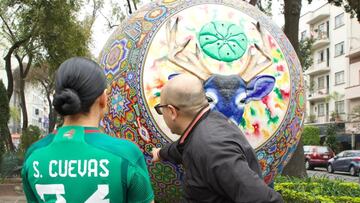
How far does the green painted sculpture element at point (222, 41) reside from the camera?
4332mm

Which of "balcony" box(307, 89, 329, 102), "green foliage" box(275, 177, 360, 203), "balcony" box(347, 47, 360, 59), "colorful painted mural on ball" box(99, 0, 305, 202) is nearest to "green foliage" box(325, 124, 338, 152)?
"balcony" box(347, 47, 360, 59)

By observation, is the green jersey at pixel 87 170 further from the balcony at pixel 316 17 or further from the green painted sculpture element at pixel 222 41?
the balcony at pixel 316 17

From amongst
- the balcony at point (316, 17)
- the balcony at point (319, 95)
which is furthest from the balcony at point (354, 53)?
the balcony at point (316, 17)

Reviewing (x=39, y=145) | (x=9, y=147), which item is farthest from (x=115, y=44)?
(x=9, y=147)

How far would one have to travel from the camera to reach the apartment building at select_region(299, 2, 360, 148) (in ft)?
155

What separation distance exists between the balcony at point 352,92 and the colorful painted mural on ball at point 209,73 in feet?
143

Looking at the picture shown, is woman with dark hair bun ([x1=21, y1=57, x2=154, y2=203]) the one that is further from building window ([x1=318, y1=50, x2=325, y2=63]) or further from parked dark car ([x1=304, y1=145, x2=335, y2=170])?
building window ([x1=318, y1=50, x2=325, y2=63])

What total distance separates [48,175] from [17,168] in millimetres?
14435

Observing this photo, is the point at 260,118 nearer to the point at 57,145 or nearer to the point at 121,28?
the point at 121,28

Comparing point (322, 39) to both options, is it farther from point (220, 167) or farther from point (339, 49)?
point (220, 167)

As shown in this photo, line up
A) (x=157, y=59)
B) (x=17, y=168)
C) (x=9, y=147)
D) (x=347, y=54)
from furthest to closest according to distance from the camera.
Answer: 1. (x=347, y=54)
2. (x=9, y=147)
3. (x=17, y=168)
4. (x=157, y=59)

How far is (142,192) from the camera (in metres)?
2.25

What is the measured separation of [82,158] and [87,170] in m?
0.05

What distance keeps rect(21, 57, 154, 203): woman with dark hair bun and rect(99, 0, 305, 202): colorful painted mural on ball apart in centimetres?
199
